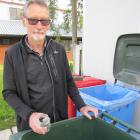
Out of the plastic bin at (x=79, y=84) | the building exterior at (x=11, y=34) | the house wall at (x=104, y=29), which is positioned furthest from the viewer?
A: the building exterior at (x=11, y=34)

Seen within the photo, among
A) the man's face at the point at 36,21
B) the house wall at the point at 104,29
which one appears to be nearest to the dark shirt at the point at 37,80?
the man's face at the point at 36,21

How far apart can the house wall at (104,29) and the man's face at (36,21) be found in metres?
1.75

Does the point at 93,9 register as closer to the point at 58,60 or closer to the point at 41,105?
the point at 58,60

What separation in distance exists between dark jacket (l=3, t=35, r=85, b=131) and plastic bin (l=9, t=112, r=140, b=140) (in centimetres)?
16

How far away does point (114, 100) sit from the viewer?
2715mm

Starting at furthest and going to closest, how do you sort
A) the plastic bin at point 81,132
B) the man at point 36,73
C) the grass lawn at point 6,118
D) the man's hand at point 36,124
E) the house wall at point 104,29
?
the grass lawn at point 6,118 < the house wall at point 104,29 < the man at point 36,73 < the plastic bin at point 81,132 < the man's hand at point 36,124

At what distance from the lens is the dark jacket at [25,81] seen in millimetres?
1740

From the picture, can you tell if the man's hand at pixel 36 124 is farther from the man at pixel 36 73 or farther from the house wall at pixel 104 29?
the house wall at pixel 104 29

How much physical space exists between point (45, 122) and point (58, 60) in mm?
624

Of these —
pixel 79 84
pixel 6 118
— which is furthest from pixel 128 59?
pixel 6 118

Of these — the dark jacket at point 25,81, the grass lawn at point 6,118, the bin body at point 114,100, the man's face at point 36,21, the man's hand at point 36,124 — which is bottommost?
the grass lawn at point 6,118

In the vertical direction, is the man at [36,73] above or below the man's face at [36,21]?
below

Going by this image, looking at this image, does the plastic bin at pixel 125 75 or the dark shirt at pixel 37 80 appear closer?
the dark shirt at pixel 37 80

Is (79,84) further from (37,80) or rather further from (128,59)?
(37,80)
